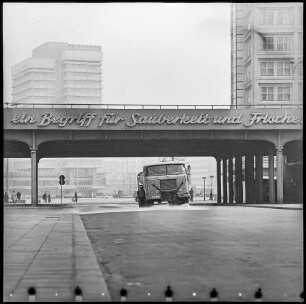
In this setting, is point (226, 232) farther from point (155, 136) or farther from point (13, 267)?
point (155, 136)

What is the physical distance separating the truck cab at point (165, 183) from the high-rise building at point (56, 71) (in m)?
28.1

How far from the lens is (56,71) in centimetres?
1073

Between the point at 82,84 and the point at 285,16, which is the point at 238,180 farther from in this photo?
the point at 82,84

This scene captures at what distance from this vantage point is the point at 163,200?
43.2 m

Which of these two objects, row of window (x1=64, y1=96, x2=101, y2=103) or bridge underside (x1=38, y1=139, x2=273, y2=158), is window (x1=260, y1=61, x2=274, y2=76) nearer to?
bridge underside (x1=38, y1=139, x2=273, y2=158)

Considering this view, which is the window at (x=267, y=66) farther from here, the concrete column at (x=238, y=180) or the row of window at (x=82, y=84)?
the concrete column at (x=238, y=180)

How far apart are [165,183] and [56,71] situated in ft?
100.0

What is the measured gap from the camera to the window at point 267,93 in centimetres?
5726

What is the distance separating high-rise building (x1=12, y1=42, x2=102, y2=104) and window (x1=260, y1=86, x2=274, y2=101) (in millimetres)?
46738

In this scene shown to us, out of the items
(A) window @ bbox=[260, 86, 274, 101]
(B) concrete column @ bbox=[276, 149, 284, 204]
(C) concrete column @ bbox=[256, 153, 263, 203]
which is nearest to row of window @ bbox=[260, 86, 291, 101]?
(A) window @ bbox=[260, 86, 274, 101]

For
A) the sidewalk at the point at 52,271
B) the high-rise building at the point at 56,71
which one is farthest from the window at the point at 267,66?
the high-rise building at the point at 56,71

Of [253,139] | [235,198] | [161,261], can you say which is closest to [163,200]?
[253,139]

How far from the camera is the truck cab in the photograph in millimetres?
40350

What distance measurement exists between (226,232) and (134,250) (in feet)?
19.0
